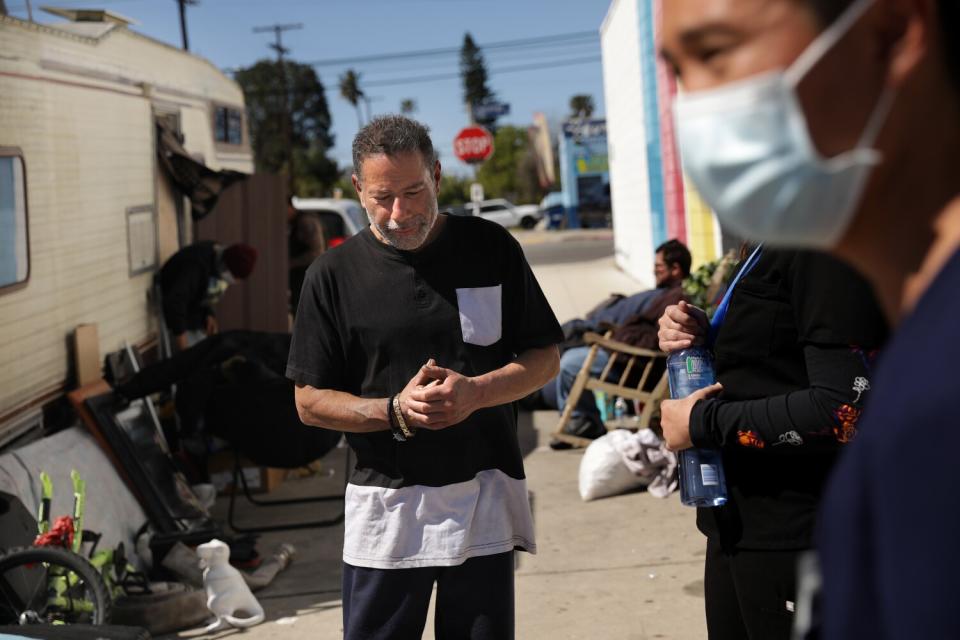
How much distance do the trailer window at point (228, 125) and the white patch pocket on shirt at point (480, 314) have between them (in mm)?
8387

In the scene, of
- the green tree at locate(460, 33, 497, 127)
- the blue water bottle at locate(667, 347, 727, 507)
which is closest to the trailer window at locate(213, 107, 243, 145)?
the blue water bottle at locate(667, 347, 727, 507)

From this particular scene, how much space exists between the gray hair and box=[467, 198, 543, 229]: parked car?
146ft

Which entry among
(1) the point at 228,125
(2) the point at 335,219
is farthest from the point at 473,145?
(1) the point at 228,125

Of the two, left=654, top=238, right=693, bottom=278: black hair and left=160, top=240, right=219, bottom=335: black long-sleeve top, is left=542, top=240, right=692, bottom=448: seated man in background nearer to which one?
left=654, top=238, right=693, bottom=278: black hair

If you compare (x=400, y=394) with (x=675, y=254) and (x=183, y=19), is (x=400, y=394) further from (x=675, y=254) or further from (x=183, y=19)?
(x=183, y=19)

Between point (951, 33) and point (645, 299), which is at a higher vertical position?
point (951, 33)

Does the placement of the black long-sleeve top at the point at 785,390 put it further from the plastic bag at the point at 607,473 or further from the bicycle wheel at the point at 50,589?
the plastic bag at the point at 607,473

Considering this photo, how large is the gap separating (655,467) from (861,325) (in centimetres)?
469

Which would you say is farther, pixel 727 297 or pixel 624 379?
pixel 624 379

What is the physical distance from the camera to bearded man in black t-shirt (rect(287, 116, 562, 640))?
287cm

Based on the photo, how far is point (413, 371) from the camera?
2.93 meters

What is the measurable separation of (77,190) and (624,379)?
3545mm

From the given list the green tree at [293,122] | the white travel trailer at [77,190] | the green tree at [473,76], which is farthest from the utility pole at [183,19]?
the green tree at [473,76]

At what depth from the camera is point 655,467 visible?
6.80 m
